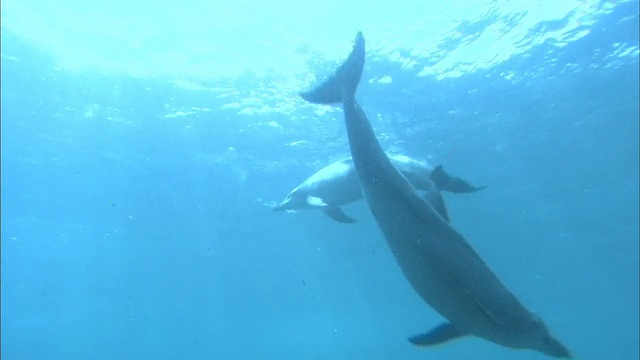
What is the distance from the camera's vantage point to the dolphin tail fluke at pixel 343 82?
407cm

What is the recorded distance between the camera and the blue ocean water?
572 inches

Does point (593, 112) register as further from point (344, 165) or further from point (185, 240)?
point (185, 240)

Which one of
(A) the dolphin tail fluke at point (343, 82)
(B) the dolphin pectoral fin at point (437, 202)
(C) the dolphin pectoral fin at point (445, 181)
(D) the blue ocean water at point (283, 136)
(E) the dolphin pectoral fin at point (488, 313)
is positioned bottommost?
(E) the dolphin pectoral fin at point (488, 313)

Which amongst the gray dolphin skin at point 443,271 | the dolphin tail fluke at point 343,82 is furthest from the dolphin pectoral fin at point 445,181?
the dolphin tail fluke at point 343,82

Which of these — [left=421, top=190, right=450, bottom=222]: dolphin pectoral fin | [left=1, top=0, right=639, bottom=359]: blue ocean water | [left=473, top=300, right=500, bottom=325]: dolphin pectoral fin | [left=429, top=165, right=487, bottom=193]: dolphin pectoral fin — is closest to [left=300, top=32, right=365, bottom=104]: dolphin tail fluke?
[left=429, top=165, right=487, bottom=193]: dolphin pectoral fin

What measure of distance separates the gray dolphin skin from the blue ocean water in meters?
0.37

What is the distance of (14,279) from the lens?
41.9 m

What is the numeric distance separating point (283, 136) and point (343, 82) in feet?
53.1

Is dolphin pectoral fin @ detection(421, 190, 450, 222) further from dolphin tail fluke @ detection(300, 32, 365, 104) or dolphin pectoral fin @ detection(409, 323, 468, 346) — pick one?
dolphin tail fluke @ detection(300, 32, 365, 104)

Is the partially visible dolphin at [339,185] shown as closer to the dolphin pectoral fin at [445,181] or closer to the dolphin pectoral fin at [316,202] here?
the dolphin pectoral fin at [316,202]

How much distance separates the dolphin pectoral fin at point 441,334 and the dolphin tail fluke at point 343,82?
5.89ft

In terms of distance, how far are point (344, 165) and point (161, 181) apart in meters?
17.1

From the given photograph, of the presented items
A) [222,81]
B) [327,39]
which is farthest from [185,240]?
[327,39]

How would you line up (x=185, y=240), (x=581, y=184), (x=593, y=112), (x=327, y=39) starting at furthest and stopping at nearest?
(x=185, y=240), (x=581, y=184), (x=593, y=112), (x=327, y=39)
